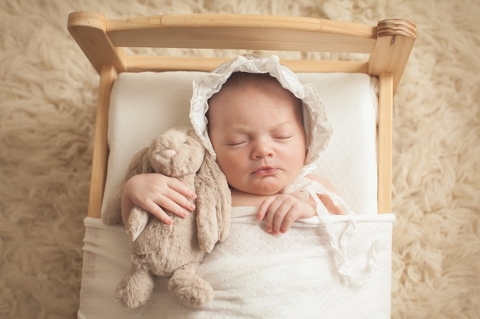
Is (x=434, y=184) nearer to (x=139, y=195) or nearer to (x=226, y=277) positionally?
(x=226, y=277)

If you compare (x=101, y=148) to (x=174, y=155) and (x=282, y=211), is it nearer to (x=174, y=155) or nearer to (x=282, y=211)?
(x=174, y=155)

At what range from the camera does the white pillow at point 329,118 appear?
1.12 metres

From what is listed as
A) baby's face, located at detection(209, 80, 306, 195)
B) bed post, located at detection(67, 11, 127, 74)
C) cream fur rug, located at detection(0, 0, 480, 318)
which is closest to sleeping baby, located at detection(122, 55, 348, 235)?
baby's face, located at detection(209, 80, 306, 195)

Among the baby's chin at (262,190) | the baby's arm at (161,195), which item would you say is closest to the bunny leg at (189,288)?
the baby's arm at (161,195)

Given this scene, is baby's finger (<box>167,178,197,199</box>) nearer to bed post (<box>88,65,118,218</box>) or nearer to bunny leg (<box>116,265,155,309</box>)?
bunny leg (<box>116,265,155,309</box>)

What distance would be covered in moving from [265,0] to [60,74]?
0.64 m

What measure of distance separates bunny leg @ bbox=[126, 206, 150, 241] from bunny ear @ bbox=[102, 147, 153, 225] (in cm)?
10

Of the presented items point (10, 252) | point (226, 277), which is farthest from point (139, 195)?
point (10, 252)

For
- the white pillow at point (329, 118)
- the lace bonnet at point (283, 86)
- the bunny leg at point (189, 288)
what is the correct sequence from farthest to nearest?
the white pillow at point (329, 118) < the lace bonnet at point (283, 86) < the bunny leg at point (189, 288)

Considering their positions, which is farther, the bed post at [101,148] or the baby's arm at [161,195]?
the bed post at [101,148]

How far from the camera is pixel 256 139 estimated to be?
38.7 inches

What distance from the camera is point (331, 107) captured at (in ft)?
3.83

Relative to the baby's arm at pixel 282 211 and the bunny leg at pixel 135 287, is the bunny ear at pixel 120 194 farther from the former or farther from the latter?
the baby's arm at pixel 282 211

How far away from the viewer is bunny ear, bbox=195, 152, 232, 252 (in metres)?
0.91
